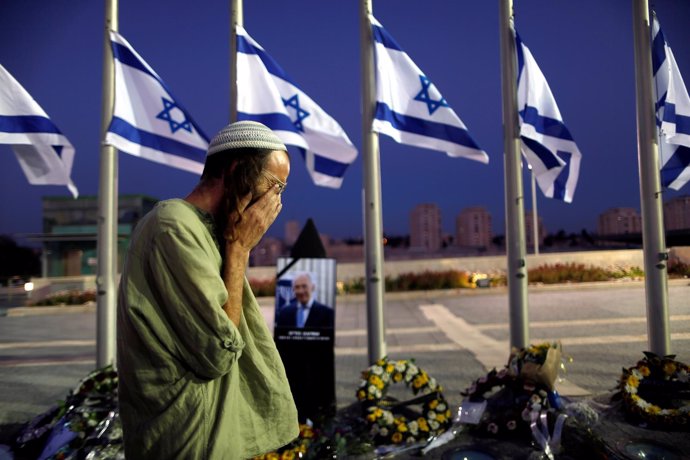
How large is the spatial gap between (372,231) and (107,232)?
9.08 ft

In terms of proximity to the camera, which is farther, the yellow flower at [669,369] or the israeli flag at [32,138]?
the israeli flag at [32,138]

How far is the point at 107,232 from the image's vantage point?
4.52m

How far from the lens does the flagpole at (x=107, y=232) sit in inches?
175

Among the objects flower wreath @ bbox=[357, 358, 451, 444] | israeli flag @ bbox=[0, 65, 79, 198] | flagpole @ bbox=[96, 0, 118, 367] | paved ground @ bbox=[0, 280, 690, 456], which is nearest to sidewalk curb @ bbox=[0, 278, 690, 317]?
paved ground @ bbox=[0, 280, 690, 456]

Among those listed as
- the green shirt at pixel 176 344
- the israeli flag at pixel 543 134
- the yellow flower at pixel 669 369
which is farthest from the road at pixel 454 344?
the green shirt at pixel 176 344

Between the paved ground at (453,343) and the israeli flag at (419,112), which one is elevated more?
the israeli flag at (419,112)

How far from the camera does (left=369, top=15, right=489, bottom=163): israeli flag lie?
4.66 m

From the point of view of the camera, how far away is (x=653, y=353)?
414 centimetres

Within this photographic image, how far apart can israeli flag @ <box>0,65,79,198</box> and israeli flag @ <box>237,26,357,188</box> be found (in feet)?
6.30

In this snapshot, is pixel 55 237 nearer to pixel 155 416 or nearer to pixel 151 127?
pixel 151 127

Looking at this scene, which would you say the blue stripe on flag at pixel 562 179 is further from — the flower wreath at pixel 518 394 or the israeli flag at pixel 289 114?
the israeli flag at pixel 289 114

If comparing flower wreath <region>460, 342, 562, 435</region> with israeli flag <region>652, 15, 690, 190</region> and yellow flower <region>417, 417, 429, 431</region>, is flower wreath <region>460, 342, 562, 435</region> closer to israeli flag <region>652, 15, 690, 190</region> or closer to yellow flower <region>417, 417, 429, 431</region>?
yellow flower <region>417, 417, 429, 431</region>

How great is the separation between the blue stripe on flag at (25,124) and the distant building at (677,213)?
6.38 meters

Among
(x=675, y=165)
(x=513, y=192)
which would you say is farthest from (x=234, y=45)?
(x=675, y=165)
